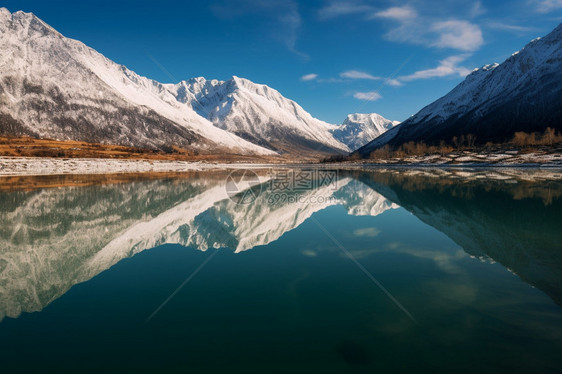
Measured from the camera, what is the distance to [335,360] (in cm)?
638

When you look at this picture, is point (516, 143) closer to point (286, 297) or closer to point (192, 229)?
point (192, 229)

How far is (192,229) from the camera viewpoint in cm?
1977

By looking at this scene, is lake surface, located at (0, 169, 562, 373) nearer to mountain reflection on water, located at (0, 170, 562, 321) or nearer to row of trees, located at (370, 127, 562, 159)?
mountain reflection on water, located at (0, 170, 562, 321)

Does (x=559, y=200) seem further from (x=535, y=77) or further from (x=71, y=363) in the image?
(x=535, y=77)

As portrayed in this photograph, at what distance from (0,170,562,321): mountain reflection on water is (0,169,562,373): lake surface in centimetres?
13

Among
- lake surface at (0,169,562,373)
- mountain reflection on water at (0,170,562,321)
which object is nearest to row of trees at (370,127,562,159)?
mountain reflection on water at (0,170,562,321)

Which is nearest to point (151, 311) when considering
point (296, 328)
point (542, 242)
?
point (296, 328)

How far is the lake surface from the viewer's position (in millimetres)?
6492

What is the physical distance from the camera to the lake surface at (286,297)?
6.49 metres

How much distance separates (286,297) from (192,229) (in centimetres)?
1175

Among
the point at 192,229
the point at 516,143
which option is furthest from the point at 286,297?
the point at 516,143

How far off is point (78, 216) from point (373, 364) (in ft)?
81.0

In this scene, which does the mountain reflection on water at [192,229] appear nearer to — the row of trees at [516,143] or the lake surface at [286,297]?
the lake surface at [286,297]

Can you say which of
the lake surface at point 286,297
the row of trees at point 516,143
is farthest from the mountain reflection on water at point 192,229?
the row of trees at point 516,143
